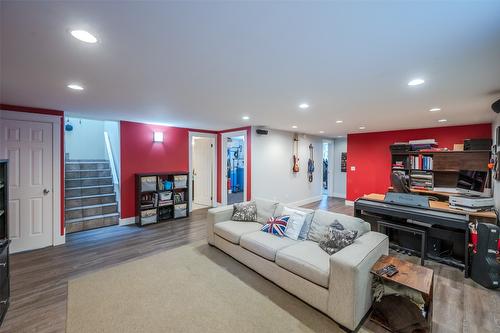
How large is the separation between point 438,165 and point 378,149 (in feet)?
5.70

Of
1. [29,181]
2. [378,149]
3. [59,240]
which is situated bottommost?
Answer: [59,240]

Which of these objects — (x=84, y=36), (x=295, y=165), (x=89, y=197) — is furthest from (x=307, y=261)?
(x=89, y=197)

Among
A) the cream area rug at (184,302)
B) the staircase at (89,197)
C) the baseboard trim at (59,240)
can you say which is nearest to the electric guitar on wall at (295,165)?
the cream area rug at (184,302)

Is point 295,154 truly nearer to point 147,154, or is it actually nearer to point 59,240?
point 147,154

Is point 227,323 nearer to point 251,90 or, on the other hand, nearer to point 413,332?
point 413,332

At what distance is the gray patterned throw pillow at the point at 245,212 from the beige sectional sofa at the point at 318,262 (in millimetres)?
151

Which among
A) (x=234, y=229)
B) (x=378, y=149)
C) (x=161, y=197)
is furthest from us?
(x=378, y=149)

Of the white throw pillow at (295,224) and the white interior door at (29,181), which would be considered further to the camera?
the white interior door at (29,181)

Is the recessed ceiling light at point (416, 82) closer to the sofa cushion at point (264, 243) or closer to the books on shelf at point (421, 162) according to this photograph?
the sofa cushion at point (264, 243)

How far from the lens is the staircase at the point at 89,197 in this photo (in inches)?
178

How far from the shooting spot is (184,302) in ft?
7.48

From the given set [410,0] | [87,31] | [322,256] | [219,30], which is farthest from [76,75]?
[322,256]

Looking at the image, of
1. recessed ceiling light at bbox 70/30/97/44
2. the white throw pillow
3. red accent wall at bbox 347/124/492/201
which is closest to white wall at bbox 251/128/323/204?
red accent wall at bbox 347/124/492/201

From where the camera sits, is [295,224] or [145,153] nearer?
[295,224]
